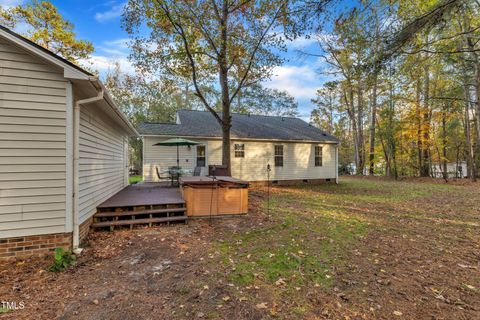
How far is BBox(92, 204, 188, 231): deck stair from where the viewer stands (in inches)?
188

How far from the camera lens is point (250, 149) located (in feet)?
40.8

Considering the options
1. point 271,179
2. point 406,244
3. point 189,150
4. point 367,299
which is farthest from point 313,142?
point 367,299

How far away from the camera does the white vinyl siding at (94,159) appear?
4.15 m

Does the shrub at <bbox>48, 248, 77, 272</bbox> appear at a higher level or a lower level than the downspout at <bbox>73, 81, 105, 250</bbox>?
lower

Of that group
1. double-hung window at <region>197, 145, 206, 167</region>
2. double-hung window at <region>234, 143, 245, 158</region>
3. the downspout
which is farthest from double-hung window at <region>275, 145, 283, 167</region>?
the downspout

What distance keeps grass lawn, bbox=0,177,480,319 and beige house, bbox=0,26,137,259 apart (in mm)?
532

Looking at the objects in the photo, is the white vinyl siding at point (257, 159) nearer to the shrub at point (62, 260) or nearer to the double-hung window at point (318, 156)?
the double-hung window at point (318, 156)

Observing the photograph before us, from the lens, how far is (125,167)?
9648 millimetres

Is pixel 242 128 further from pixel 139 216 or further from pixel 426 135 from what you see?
pixel 426 135

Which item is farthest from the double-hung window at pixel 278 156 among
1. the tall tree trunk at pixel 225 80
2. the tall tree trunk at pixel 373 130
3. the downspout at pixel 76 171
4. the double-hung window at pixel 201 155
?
the downspout at pixel 76 171

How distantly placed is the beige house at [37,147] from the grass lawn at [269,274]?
53 cm

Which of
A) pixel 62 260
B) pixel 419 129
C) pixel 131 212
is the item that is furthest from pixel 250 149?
pixel 419 129

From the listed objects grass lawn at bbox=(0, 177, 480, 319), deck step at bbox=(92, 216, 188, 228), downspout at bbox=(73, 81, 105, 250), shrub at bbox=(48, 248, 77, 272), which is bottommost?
grass lawn at bbox=(0, 177, 480, 319)

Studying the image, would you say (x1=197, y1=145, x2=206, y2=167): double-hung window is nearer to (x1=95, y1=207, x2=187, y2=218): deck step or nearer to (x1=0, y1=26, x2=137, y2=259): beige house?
(x1=95, y1=207, x2=187, y2=218): deck step
